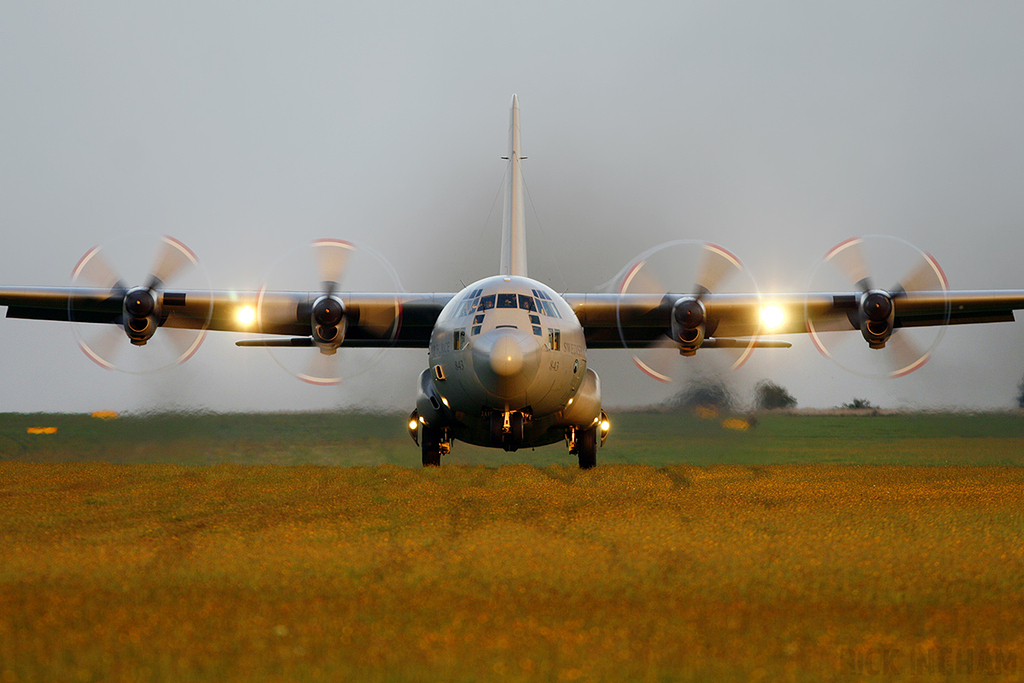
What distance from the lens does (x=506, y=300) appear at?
14867mm

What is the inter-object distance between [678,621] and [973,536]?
16.6 feet

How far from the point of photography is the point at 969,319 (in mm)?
21016

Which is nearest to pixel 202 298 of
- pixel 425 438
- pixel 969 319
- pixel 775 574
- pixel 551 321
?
pixel 425 438

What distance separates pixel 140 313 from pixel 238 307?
2.38 m

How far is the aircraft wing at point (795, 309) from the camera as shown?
19.6 meters

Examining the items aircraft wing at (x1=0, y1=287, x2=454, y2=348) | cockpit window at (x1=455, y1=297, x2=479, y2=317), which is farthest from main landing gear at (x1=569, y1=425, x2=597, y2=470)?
cockpit window at (x1=455, y1=297, x2=479, y2=317)

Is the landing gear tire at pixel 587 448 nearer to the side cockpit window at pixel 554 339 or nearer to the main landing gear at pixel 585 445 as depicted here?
the main landing gear at pixel 585 445

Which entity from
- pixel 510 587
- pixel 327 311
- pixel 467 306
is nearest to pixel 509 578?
pixel 510 587

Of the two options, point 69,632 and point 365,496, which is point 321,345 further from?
point 69,632

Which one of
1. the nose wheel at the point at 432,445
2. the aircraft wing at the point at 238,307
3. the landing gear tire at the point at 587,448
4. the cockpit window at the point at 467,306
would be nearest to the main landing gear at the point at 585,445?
the landing gear tire at the point at 587,448

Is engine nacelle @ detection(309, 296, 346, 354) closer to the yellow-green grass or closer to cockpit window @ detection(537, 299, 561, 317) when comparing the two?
cockpit window @ detection(537, 299, 561, 317)

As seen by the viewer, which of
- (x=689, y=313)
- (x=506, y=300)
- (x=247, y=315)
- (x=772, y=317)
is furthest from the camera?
(x=772, y=317)

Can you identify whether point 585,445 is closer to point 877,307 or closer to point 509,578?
point 877,307

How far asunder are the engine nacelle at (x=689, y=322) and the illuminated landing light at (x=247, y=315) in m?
11.3
